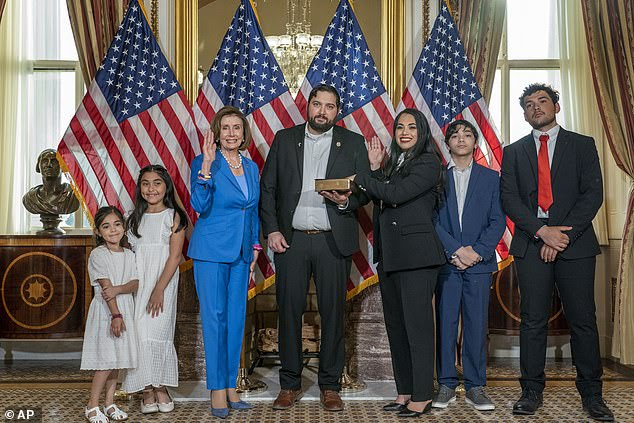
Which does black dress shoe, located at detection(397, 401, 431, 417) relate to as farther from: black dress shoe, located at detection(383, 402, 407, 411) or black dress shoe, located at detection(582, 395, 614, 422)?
black dress shoe, located at detection(582, 395, 614, 422)

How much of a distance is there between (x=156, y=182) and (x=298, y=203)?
79cm

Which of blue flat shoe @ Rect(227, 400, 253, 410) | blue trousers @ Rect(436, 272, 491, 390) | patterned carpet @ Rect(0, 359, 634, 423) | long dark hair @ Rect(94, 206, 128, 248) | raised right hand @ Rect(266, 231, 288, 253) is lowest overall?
patterned carpet @ Rect(0, 359, 634, 423)

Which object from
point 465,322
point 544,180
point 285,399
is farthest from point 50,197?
point 544,180

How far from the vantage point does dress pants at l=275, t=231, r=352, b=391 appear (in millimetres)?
4051

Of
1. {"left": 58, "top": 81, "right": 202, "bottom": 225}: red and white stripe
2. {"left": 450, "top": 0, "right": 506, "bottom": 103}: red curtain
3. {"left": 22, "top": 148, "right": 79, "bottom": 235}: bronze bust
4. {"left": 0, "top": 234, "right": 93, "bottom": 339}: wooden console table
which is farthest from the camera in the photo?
{"left": 22, "top": 148, "right": 79, "bottom": 235}: bronze bust

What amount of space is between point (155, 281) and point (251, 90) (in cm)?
148

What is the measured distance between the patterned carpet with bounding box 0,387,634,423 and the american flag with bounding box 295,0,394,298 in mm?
924

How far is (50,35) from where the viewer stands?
6156 mm

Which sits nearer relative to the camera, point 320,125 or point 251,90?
point 320,125

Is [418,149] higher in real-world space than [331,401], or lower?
higher

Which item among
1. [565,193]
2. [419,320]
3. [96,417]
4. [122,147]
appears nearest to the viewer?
[96,417]

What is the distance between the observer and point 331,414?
3.96 meters

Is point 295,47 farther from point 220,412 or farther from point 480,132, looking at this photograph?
point 220,412

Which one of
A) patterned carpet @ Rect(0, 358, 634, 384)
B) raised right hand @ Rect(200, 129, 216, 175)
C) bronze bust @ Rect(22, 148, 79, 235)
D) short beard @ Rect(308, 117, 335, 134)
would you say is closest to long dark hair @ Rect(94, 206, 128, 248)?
raised right hand @ Rect(200, 129, 216, 175)
